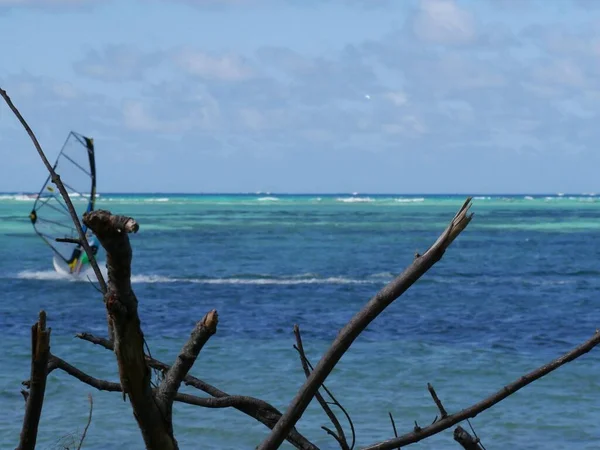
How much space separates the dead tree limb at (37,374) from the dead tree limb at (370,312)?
35cm

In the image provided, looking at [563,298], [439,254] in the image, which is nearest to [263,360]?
[563,298]

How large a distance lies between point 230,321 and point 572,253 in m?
24.2

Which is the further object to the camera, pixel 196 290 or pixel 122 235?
pixel 196 290

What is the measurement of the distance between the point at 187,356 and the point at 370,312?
309 millimetres

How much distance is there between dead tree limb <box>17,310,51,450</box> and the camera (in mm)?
1547

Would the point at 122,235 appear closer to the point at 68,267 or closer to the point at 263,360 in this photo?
the point at 263,360

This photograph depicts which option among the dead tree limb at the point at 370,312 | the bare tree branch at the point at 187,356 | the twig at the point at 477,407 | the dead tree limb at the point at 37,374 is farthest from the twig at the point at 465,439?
the dead tree limb at the point at 37,374

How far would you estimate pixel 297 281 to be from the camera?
2702 cm

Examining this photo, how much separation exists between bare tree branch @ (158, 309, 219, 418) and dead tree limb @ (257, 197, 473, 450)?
0.54 ft

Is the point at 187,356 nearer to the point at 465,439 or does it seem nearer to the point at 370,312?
the point at 370,312

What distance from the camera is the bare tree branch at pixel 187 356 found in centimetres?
158

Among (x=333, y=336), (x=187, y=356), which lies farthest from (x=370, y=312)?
(x=333, y=336)

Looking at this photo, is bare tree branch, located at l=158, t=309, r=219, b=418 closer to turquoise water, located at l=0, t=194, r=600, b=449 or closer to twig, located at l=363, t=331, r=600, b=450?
twig, located at l=363, t=331, r=600, b=450

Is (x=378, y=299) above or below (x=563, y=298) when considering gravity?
above
